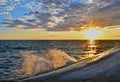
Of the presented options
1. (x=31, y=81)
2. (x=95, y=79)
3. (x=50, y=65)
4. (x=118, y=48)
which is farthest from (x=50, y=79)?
(x=50, y=65)

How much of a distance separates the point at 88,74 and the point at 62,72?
23.0 inches

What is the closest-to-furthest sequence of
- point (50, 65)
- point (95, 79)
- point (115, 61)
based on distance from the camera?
point (95, 79), point (115, 61), point (50, 65)

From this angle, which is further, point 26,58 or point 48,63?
point 26,58

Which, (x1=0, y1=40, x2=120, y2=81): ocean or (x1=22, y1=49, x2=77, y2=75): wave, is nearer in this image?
(x1=22, y1=49, x2=77, y2=75): wave

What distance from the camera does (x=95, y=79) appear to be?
20.3 feet

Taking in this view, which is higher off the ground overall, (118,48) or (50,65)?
(118,48)

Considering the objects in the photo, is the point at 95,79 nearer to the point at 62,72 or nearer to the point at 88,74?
the point at 88,74

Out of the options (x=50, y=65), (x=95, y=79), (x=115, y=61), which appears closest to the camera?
(x=95, y=79)

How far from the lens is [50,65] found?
12.2 metres

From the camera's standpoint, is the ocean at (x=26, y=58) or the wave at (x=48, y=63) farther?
the ocean at (x=26, y=58)

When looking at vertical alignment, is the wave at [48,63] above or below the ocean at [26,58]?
above

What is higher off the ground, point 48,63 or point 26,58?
point 48,63

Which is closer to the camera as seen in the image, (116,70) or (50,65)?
(116,70)

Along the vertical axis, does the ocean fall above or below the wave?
below
